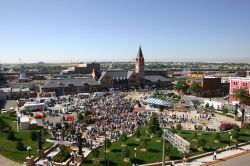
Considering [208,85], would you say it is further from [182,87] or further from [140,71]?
[140,71]

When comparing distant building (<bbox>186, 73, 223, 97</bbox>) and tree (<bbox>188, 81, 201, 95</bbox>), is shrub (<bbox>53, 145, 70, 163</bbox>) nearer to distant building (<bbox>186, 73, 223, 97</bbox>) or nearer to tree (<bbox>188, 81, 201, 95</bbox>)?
tree (<bbox>188, 81, 201, 95</bbox>)

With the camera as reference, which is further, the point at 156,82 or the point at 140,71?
the point at 156,82

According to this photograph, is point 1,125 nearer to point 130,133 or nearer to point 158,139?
point 130,133

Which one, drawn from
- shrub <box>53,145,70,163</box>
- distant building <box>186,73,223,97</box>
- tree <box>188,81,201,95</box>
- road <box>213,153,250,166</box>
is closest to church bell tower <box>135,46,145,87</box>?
distant building <box>186,73,223,97</box>

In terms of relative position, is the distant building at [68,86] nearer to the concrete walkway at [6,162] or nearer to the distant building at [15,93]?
the distant building at [15,93]

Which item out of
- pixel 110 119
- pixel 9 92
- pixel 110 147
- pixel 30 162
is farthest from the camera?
pixel 9 92

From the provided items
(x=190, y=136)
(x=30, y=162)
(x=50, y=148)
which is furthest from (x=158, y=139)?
(x=30, y=162)

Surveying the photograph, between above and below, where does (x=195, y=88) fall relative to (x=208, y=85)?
below

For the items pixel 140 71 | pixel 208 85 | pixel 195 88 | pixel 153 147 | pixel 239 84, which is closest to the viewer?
pixel 153 147

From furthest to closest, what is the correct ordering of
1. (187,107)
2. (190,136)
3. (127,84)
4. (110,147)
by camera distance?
(127,84), (187,107), (190,136), (110,147)

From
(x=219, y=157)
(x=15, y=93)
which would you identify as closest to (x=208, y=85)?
(x=15, y=93)

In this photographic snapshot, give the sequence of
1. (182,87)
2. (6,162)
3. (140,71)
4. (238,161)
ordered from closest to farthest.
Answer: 1. (6,162)
2. (238,161)
3. (182,87)
4. (140,71)
